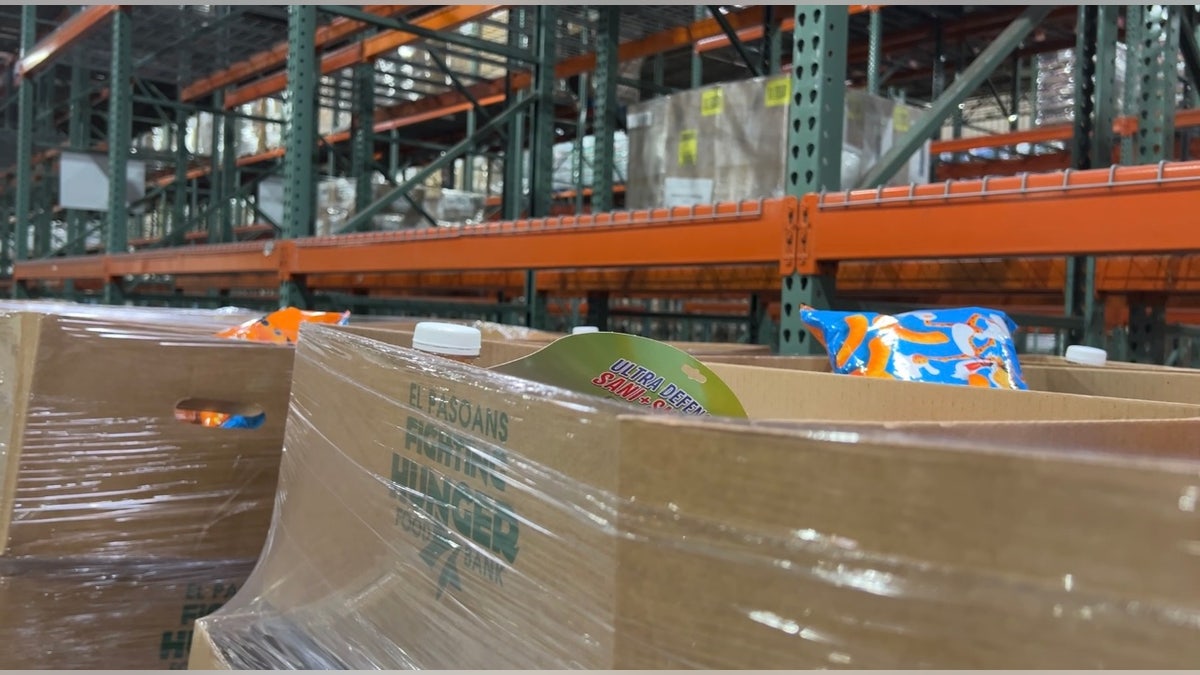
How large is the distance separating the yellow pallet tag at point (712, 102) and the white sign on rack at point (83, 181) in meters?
4.24

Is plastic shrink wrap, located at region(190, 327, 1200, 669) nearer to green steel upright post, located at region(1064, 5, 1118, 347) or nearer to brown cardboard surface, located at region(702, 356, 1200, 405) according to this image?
brown cardboard surface, located at region(702, 356, 1200, 405)

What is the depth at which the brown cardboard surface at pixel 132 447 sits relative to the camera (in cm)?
115

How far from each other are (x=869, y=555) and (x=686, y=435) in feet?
0.35

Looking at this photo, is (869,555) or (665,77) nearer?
(869,555)

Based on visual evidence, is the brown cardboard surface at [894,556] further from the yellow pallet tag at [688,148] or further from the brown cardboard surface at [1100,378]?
the yellow pallet tag at [688,148]

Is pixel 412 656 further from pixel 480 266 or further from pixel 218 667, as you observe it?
pixel 480 266

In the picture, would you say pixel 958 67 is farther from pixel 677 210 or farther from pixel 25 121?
pixel 25 121

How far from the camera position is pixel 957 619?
36 centimetres

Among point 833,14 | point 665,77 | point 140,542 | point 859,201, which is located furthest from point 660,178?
point 665,77

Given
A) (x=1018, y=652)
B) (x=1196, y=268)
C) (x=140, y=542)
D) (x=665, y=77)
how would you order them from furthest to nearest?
(x=665, y=77)
(x=1196, y=268)
(x=140, y=542)
(x=1018, y=652)

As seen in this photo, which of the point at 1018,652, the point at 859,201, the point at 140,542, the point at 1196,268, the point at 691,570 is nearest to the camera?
the point at 1018,652

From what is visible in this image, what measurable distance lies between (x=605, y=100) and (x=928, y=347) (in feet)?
7.72

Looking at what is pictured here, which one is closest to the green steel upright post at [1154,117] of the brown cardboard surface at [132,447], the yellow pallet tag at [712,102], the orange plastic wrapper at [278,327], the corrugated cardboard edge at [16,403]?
the yellow pallet tag at [712,102]

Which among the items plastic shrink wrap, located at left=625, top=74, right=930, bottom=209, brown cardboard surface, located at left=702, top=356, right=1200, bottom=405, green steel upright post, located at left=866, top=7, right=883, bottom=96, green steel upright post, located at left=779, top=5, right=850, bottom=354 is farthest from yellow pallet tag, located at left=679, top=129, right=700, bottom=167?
green steel upright post, located at left=866, top=7, right=883, bottom=96
